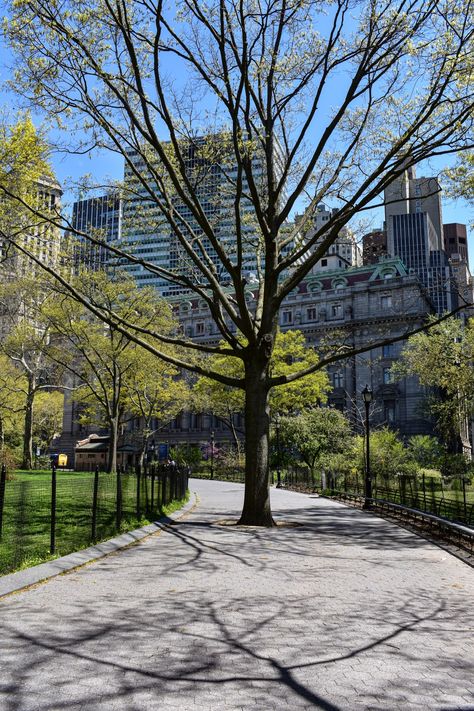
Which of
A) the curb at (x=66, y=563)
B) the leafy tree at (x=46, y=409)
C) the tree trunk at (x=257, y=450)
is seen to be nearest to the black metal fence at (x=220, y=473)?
the leafy tree at (x=46, y=409)

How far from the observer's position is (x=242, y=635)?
5.98 m

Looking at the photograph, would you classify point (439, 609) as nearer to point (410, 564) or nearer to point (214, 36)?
point (410, 564)

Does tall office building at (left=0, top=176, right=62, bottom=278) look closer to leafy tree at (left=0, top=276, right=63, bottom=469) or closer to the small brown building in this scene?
leafy tree at (left=0, top=276, right=63, bottom=469)

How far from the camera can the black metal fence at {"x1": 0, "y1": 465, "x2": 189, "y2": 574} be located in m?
9.24

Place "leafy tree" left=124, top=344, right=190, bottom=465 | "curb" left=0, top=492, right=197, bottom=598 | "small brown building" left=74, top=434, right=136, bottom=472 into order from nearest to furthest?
"curb" left=0, top=492, right=197, bottom=598 < "leafy tree" left=124, top=344, right=190, bottom=465 < "small brown building" left=74, top=434, right=136, bottom=472

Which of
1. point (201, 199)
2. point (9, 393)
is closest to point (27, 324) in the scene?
point (9, 393)

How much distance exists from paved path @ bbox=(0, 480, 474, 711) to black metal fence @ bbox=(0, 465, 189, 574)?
0.98 metres

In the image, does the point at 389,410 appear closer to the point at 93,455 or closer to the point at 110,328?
→ the point at 93,455

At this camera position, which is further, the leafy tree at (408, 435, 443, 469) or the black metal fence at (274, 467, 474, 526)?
the leafy tree at (408, 435, 443, 469)

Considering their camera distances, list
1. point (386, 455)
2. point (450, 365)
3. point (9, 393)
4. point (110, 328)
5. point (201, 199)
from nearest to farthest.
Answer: point (201, 199)
point (450, 365)
point (110, 328)
point (386, 455)
point (9, 393)

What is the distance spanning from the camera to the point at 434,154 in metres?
15.9

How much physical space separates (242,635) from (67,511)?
9037mm

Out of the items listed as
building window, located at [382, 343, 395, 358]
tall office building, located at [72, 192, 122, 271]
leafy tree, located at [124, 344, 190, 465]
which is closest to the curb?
tall office building, located at [72, 192, 122, 271]

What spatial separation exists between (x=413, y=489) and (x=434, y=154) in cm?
985
